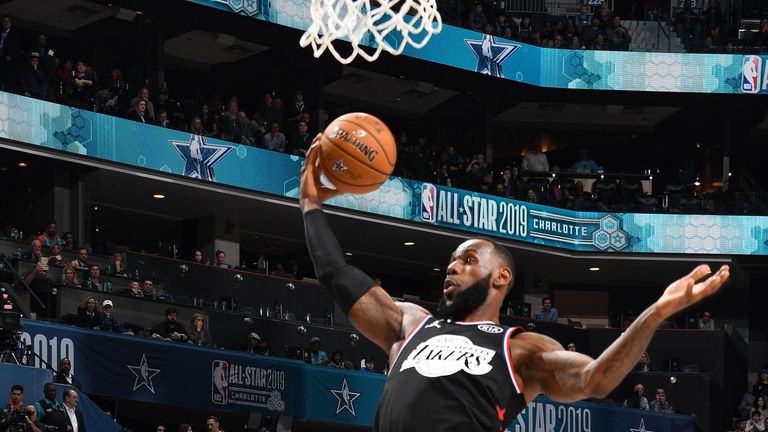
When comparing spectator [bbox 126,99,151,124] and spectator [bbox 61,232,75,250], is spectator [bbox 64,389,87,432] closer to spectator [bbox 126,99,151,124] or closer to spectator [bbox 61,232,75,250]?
spectator [bbox 61,232,75,250]

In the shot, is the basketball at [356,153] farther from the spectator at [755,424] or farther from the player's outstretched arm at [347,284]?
the spectator at [755,424]

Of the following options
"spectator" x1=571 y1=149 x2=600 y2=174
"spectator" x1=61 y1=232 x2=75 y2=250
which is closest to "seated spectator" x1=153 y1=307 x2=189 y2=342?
"spectator" x1=61 y1=232 x2=75 y2=250

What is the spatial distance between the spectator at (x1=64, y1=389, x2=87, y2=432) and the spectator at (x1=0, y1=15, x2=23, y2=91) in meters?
9.30

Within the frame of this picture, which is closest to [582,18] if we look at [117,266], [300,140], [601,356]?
[300,140]

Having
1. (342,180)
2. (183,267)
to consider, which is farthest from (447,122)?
(342,180)

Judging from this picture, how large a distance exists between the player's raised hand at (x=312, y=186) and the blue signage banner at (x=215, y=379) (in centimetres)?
1510

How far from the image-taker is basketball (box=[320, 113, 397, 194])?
19.6 ft

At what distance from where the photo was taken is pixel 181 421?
997 inches

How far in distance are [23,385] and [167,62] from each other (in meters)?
16.8

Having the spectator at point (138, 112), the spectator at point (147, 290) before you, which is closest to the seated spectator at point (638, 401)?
the spectator at point (147, 290)

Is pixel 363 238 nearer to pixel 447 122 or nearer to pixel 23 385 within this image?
pixel 447 122

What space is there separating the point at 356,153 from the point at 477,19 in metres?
29.5

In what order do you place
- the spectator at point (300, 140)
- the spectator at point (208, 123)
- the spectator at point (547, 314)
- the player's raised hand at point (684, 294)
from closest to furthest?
the player's raised hand at point (684, 294)
the spectator at point (208, 123)
the spectator at point (300, 140)
the spectator at point (547, 314)

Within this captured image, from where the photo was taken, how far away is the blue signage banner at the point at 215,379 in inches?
832
